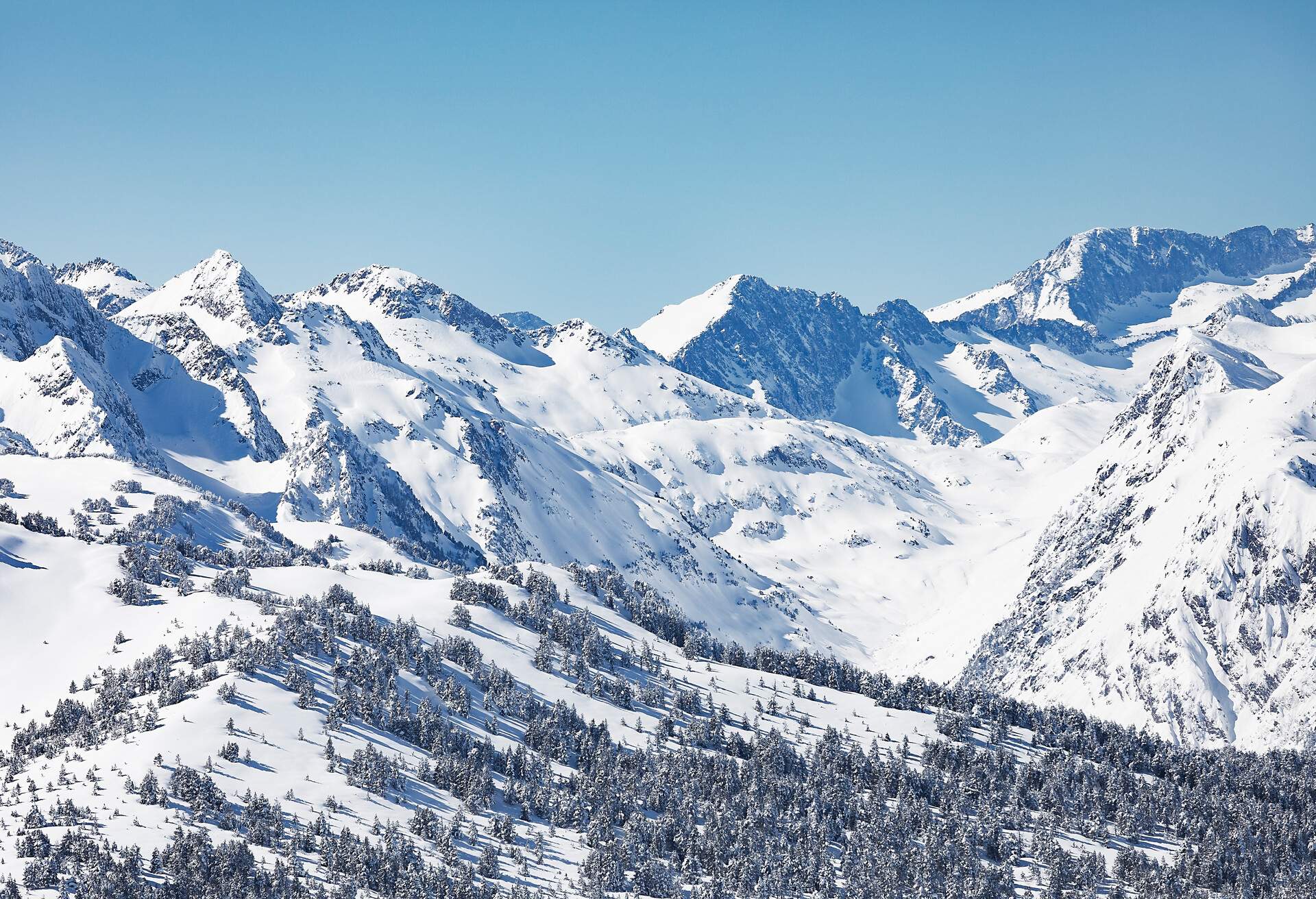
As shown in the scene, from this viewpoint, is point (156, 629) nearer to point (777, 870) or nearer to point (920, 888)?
point (777, 870)

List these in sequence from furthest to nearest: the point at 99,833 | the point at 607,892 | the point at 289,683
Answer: the point at 289,683, the point at 607,892, the point at 99,833

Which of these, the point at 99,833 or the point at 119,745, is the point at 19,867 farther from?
the point at 119,745

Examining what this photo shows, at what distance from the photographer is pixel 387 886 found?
13075cm

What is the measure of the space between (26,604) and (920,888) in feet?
465

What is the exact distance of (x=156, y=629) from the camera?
7505 inches

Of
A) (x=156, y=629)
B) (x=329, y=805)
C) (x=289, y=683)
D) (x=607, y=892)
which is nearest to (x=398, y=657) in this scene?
(x=289, y=683)

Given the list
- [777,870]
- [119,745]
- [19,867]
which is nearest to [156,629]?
[119,745]

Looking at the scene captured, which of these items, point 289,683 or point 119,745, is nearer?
point 119,745

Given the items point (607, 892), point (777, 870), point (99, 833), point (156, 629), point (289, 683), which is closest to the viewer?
point (99, 833)

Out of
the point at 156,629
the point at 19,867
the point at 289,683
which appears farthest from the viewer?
the point at 156,629

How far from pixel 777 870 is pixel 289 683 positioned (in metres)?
71.4

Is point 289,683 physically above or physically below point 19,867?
above

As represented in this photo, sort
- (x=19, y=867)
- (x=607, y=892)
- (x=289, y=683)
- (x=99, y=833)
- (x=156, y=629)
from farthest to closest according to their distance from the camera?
(x=156, y=629), (x=289, y=683), (x=607, y=892), (x=99, y=833), (x=19, y=867)

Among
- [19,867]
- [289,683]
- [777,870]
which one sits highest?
[289,683]
